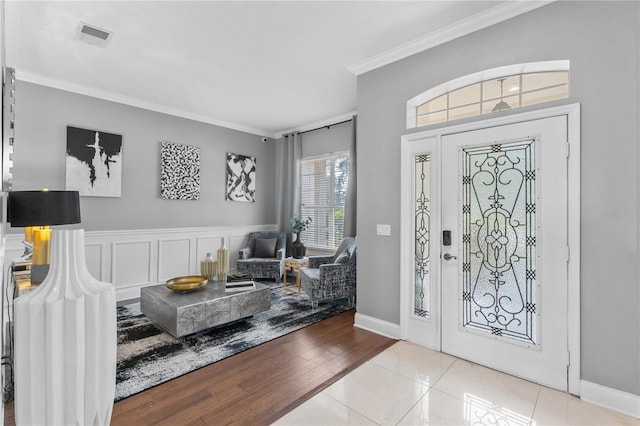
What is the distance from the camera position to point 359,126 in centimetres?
341

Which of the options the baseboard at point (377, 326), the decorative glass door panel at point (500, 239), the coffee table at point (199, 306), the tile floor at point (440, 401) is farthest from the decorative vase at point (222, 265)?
the decorative glass door panel at point (500, 239)

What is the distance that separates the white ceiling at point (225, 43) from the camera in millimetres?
2475

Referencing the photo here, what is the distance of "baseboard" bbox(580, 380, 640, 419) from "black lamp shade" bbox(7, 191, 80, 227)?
3870mm

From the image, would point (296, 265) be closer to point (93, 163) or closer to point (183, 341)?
point (183, 341)

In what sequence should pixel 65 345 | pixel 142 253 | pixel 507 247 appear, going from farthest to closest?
pixel 142 253 < pixel 507 247 < pixel 65 345

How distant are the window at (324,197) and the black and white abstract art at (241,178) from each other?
0.95m

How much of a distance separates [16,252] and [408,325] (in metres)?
4.35

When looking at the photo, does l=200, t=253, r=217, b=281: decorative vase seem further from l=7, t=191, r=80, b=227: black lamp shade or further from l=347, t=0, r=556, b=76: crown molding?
l=347, t=0, r=556, b=76: crown molding

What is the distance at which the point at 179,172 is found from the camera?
4.88 meters

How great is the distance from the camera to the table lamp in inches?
89.3

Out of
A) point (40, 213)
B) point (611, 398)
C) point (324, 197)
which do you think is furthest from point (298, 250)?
point (611, 398)

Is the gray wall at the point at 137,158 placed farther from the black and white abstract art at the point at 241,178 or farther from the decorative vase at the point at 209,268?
the decorative vase at the point at 209,268

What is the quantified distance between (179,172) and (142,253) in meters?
1.32

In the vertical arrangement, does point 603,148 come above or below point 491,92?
below
